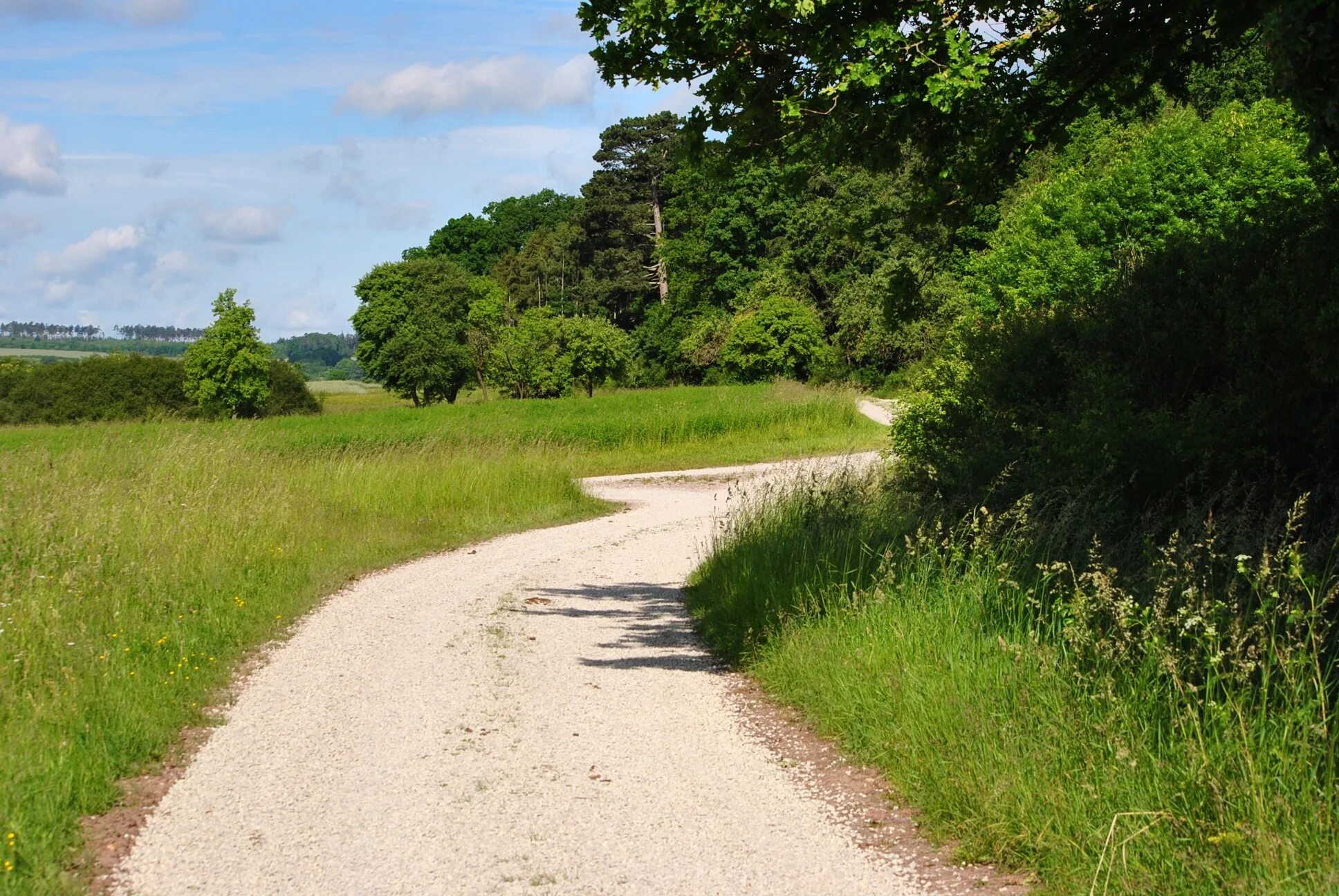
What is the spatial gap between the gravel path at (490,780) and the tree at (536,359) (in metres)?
56.2

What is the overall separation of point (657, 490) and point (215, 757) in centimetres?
1835

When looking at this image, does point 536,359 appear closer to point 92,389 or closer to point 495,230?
point 92,389

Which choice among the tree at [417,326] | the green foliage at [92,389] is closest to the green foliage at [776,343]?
the tree at [417,326]

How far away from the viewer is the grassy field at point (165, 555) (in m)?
6.45

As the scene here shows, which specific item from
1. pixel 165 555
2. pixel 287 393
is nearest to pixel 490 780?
pixel 165 555

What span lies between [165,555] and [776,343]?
48641mm

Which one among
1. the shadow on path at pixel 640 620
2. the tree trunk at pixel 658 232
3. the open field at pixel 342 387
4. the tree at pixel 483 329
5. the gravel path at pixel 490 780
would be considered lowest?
the shadow on path at pixel 640 620

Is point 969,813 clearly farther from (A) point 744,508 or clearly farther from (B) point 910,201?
(A) point 744,508

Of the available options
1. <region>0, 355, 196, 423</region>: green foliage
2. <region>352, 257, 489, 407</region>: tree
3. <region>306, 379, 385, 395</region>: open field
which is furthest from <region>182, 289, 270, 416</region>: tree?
<region>306, 379, 385, 395</region>: open field

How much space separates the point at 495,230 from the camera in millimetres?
109062

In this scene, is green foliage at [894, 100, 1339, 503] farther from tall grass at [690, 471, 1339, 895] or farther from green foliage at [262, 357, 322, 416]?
green foliage at [262, 357, 322, 416]

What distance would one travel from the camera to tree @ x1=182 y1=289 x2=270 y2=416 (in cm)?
7212

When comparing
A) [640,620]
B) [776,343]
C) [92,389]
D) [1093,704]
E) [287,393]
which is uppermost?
[776,343]

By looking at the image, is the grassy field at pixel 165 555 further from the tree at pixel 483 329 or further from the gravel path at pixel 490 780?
the tree at pixel 483 329
